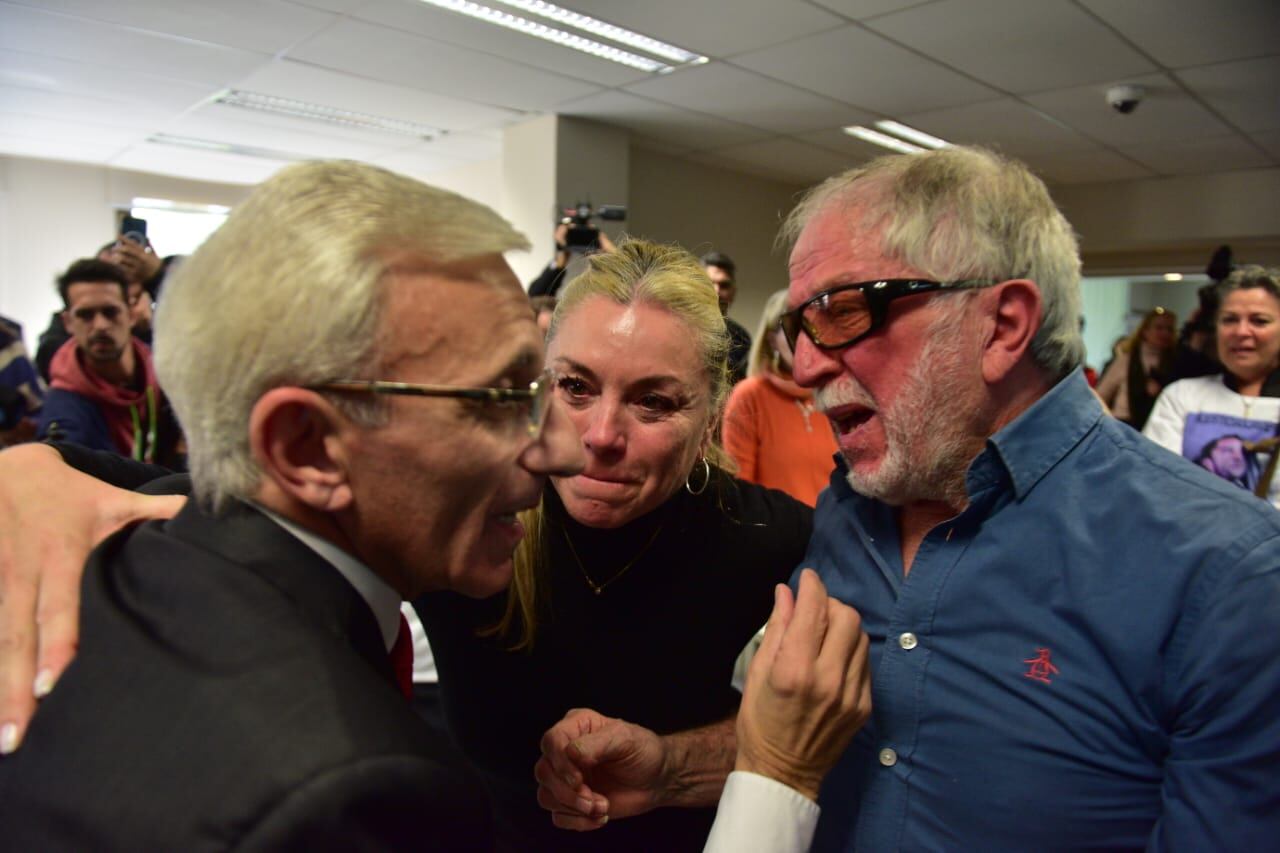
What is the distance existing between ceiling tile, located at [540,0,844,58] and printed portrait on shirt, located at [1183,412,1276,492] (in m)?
2.50

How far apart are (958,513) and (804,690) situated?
0.38 meters

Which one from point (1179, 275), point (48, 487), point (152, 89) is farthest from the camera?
point (1179, 275)

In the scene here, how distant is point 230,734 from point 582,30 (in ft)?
14.6

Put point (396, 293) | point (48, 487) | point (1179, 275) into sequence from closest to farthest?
1. point (396, 293)
2. point (48, 487)
3. point (1179, 275)

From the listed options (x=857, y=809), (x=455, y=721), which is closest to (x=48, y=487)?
(x=455, y=721)

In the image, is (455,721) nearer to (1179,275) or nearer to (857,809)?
(857,809)

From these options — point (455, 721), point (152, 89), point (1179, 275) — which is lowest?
point (455, 721)

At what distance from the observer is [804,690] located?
0.96m

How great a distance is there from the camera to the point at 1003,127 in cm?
579

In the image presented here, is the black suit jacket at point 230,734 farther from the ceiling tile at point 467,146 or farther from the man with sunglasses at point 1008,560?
the ceiling tile at point 467,146

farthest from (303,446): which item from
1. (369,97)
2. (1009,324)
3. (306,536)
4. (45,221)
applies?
(45,221)

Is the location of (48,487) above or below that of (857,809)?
above

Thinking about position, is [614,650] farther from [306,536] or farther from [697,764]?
[306,536]

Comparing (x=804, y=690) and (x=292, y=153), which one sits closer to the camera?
(x=804, y=690)
